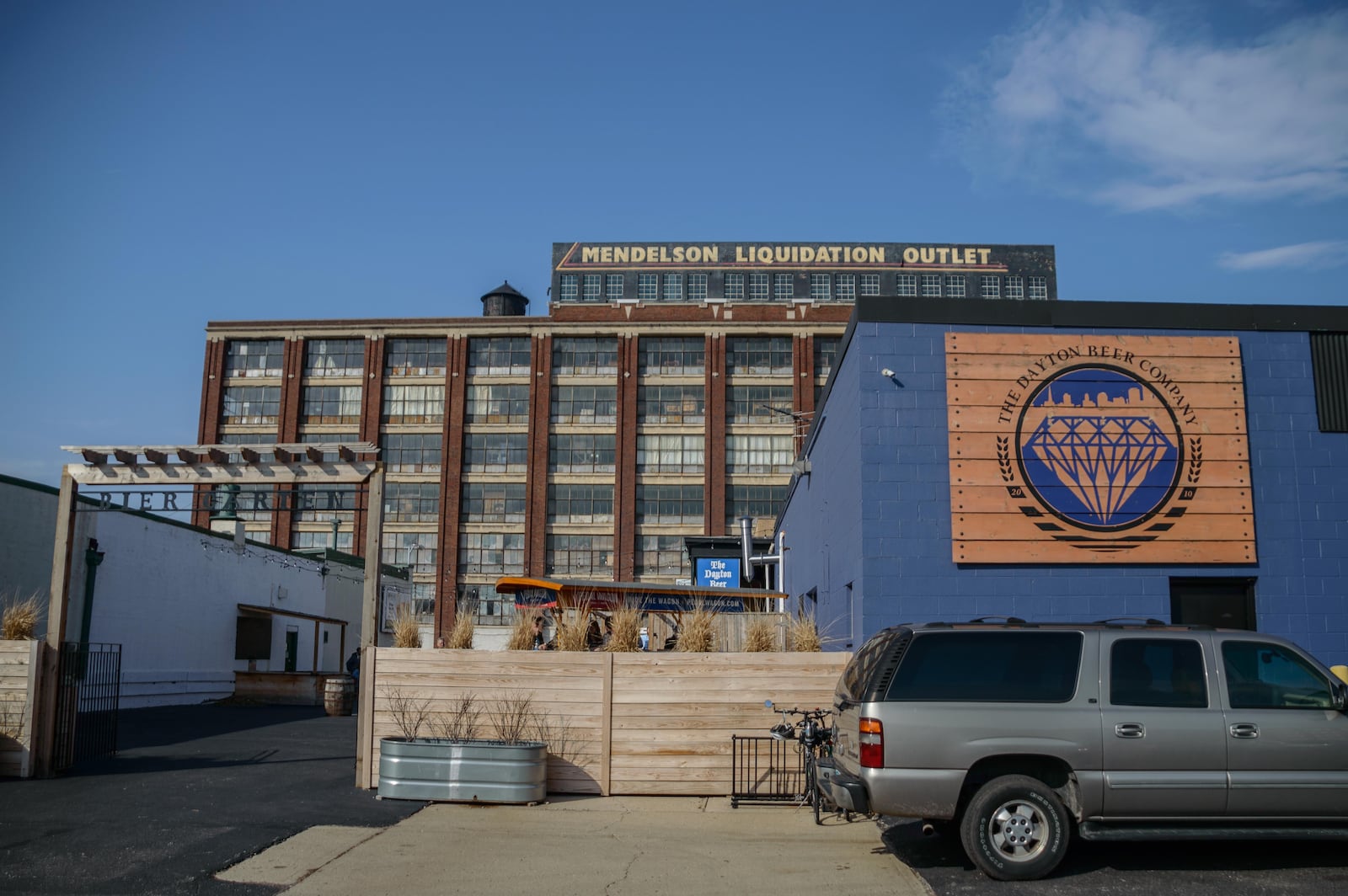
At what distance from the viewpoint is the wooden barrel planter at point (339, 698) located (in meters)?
25.2

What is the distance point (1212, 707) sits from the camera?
852 cm

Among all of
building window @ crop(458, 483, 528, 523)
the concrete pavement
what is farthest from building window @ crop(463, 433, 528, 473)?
the concrete pavement

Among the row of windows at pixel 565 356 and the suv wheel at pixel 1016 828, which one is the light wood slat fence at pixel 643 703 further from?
the row of windows at pixel 565 356

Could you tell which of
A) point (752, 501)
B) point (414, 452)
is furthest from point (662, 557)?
point (414, 452)

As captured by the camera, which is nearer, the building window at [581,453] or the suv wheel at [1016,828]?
the suv wheel at [1016,828]

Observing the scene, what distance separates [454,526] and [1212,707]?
2242 inches

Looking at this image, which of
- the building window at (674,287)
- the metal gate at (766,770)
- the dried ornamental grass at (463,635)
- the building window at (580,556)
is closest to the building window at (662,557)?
the building window at (580,556)

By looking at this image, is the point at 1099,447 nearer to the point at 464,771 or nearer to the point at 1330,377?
the point at 1330,377

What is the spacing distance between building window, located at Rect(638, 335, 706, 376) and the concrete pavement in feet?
174

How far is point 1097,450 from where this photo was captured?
44.8ft

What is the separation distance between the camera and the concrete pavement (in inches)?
325

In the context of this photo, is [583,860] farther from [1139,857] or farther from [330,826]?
[1139,857]

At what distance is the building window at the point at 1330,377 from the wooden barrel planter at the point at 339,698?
2023 cm

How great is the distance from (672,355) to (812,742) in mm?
54061
